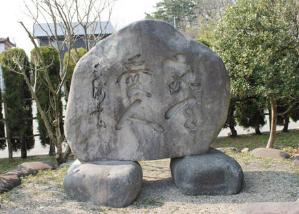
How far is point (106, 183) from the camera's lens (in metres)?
5.98

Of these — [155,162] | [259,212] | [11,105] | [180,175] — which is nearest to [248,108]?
[155,162]

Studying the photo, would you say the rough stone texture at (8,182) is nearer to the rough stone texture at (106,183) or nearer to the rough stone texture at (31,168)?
the rough stone texture at (31,168)

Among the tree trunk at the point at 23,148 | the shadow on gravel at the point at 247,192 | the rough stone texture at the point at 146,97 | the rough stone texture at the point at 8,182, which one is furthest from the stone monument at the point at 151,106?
the tree trunk at the point at 23,148

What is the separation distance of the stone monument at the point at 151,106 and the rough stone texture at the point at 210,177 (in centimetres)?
1

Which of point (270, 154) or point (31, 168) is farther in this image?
point (270, 154)

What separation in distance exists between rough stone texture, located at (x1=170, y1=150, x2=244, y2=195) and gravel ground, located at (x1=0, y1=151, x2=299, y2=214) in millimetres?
107

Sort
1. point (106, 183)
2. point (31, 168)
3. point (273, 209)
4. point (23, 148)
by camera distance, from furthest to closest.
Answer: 1. point (23, 148)
2. point (31, 168)
3. point (106, 183)
4. point (273, 209)

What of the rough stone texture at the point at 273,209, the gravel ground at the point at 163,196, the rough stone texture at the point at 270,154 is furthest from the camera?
the rough stone texture at the point at 270,154

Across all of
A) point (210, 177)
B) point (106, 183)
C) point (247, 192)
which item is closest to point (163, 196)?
point (210, 177)

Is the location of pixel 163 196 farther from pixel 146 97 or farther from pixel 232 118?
pixel 232 118

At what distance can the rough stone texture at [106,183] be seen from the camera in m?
5.96

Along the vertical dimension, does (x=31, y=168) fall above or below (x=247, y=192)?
above

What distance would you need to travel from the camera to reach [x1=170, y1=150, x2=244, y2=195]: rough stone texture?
6242 mm

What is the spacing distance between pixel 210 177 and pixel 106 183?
141cm
